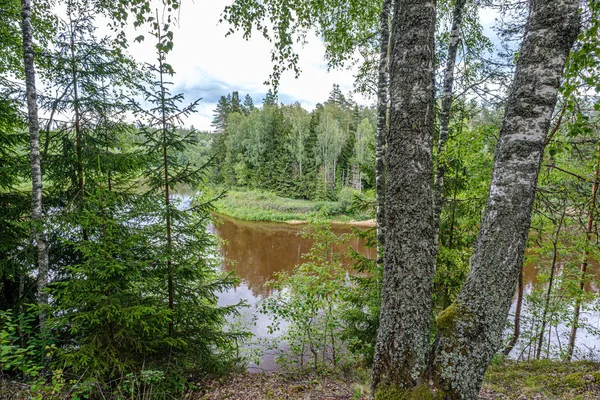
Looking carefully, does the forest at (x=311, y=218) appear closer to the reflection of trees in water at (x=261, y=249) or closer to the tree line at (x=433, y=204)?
the tree line at (x=433, y=204)

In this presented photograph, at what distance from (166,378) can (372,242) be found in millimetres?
3588

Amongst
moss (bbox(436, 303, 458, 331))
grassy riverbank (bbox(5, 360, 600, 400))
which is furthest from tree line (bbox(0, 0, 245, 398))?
moss (bbox(436, 303, 458, 331))

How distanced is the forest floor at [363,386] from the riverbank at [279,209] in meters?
18.4

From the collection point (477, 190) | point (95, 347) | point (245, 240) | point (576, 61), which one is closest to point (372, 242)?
point (477, 190)

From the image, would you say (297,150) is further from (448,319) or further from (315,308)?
(448,319)

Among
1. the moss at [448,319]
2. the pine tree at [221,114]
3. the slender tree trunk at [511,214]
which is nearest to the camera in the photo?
the slender tree trunk at [511,214]

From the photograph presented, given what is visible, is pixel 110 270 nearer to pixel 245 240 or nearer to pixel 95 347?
pixel 95 347

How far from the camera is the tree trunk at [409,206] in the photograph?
1713mm

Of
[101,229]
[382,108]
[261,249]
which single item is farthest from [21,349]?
[261,249]

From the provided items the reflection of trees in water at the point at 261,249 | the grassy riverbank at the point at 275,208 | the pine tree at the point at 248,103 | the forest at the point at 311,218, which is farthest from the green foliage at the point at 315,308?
the pine tree at the point at 248,103

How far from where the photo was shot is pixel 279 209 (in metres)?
25.5

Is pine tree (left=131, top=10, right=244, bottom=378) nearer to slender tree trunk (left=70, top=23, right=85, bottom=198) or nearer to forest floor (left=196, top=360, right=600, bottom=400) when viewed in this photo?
forest floor (left=196, top=360, right=600, bottom=400)

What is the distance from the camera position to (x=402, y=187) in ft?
5.81

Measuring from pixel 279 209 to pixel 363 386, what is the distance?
22390 mm
